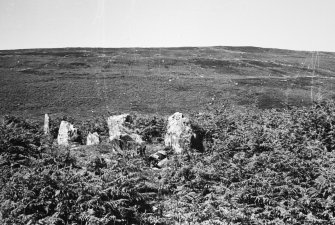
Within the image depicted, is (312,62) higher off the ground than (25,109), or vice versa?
(312,62)

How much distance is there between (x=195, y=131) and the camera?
54.2 feet

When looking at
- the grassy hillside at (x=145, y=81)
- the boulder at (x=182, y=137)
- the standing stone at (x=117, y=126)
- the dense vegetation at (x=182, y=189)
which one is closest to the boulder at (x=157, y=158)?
the boulder at (x=182, y=137)

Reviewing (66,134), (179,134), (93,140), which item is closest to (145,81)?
(66,134)

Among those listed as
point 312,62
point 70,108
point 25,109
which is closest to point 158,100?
point 70,108

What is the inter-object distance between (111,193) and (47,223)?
71.0 inches

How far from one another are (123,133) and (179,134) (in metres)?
3.13

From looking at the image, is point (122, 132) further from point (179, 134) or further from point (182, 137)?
point (182, 137)

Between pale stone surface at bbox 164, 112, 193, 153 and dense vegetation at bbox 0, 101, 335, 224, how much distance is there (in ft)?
8.76

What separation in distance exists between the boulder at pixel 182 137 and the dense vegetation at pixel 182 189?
2.62 m

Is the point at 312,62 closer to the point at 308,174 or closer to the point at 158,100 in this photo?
the point at 158,100

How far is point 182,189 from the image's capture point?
1005 centimetres

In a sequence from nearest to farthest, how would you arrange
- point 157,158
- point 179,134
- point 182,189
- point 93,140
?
point 182,189 < point 157,158 < point 179,134 < point 93,140

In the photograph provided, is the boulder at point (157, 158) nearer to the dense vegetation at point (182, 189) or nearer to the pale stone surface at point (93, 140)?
the dense vegetation at point (182, 189)

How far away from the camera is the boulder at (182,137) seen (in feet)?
51.1
